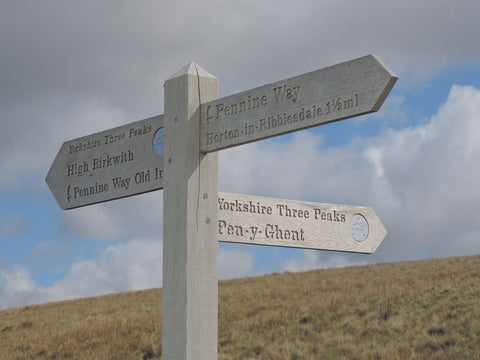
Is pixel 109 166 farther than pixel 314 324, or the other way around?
pixel 314 324

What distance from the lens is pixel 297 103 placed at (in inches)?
124

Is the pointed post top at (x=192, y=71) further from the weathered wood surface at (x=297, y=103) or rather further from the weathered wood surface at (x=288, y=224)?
the weathered wood surface at (x=288, y=224)

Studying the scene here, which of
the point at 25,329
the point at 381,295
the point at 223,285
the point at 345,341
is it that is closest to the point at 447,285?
the point at 381,295

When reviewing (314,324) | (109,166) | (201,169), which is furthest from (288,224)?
(314,324)

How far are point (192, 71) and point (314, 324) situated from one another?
9210 millimetres

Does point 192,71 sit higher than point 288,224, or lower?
higher

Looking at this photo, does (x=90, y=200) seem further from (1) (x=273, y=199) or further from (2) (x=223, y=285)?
(2) (x=223, y=285)

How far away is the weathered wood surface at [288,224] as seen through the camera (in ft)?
13.5

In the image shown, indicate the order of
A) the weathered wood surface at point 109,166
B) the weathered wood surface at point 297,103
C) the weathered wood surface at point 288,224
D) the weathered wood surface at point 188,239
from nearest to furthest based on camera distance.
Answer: the weathered wood surface at point 297,103
the weathered wood surface at point 188,239
the weathered wood surface at point 109,166
the weathered wood surface at point 288,224

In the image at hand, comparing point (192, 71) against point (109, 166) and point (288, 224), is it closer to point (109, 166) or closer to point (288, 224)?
point (109, 166)

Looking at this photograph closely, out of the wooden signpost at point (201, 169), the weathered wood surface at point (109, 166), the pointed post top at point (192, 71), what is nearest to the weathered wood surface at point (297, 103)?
the wooden signpost at point (201, 169)

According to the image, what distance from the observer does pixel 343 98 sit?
298 cm

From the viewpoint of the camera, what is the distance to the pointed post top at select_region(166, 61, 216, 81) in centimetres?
362

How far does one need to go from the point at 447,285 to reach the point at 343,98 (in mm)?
11590
